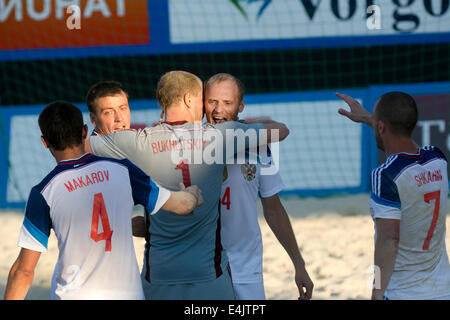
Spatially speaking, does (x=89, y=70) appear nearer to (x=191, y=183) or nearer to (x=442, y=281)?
(x=191, y=183)

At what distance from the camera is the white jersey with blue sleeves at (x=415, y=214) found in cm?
257

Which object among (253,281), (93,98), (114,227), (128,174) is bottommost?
(253,281)

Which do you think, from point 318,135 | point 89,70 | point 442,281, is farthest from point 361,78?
point 442,281

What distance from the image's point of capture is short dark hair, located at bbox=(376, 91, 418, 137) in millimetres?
2631

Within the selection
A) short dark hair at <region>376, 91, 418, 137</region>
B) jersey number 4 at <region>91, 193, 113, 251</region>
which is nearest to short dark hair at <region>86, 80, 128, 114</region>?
jersey number 4 at <region>91, 193, 113, 251</region>

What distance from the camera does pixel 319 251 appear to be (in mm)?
5777

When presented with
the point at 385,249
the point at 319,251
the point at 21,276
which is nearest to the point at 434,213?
the point at 385,249

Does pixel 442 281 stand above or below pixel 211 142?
below

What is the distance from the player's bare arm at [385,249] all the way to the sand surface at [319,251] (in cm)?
221

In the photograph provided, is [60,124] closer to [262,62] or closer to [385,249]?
[385,249]

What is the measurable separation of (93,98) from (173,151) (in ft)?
3.39

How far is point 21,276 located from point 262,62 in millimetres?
6361

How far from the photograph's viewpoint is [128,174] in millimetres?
2416

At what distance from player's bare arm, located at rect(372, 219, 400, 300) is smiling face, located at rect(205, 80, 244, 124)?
88 cm
